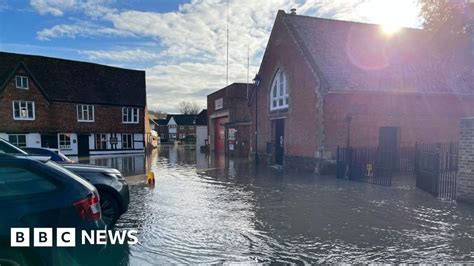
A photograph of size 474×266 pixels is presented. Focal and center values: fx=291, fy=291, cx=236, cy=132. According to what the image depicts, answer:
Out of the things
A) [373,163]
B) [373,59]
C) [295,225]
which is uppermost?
[373,59]

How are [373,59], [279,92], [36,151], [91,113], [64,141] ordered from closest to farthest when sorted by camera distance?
[36,151] → [373,59] → [279,92] → [64,141] → [91,113]

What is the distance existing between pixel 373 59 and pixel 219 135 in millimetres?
17943

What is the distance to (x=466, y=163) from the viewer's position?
304 inches

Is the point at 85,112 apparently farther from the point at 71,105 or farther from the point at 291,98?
the point at 291,98

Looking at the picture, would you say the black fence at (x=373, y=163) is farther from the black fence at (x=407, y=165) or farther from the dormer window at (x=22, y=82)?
the dormer window at (x=22, y=82)

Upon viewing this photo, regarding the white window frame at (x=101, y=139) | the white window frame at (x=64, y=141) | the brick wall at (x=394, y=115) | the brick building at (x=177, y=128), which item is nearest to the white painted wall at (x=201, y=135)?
the white window frame at (x=101, y=139)

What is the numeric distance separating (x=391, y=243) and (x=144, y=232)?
460 centimetres

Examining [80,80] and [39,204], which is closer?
[39,204]

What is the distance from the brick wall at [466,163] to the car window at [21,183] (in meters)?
9.27

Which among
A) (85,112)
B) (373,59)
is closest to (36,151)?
(373,59)

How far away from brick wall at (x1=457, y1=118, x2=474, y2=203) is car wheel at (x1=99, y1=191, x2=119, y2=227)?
28.6 feet

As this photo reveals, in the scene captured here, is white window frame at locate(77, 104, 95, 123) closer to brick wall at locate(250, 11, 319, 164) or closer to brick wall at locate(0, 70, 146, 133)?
brick wall at locate(0, 70, 146, 133)

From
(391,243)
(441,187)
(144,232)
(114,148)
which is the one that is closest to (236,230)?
(144,232)

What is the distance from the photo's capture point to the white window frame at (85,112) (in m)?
29.2
